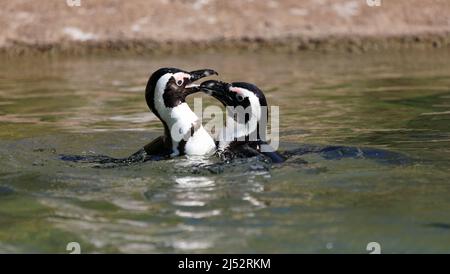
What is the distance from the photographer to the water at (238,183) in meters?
6.86

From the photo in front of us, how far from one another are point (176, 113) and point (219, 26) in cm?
860

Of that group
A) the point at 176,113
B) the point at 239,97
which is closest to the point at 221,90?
the point at 239,97

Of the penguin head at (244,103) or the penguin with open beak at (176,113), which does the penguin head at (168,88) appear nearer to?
the penguin with open beak at (176,113)

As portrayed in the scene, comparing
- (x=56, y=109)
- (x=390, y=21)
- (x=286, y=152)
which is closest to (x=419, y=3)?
(x=390, y=21)

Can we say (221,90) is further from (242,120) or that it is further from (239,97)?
(242,120)

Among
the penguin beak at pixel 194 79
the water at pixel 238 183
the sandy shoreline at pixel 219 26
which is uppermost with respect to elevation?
the sandy shoreline at pixel 219 26

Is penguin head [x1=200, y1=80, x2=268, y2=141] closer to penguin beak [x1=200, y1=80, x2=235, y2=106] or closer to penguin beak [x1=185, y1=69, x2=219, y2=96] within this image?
penguin beak [x1=200, y1=80, x2=235, y2=106]

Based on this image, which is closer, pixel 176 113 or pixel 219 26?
pixel 176 113

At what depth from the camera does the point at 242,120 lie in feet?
30.1

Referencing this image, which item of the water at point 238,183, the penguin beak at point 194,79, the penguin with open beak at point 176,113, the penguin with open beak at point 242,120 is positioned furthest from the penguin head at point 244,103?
the water at point 238,183

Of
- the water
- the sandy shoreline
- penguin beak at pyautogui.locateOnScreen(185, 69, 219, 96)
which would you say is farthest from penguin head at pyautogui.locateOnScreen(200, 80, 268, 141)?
the sandy shoreline

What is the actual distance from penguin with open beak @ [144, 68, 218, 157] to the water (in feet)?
0.78

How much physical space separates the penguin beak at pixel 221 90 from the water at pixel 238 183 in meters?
0.71
